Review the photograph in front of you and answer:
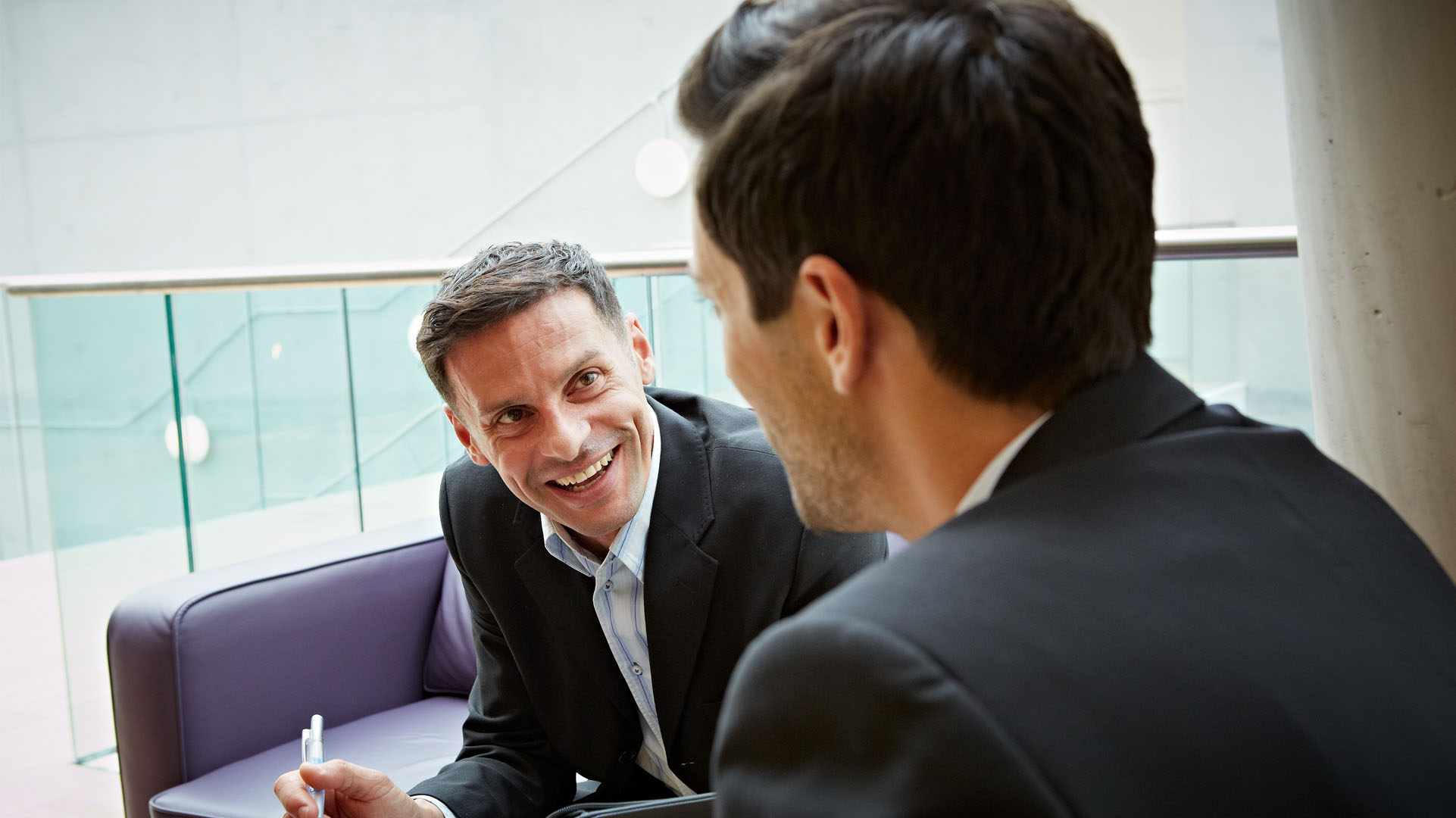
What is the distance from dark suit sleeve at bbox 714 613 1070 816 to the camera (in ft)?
1.50

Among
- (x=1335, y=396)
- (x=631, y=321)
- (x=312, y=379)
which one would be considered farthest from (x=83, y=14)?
(x=1335, y=396)

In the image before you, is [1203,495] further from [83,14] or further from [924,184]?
[83,14]

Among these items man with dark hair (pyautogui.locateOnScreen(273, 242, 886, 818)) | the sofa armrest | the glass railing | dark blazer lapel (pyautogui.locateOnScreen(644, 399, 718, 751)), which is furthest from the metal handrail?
dark blazer lapel (pyautogui.locateOnScreen(644, 399, 718, 751))

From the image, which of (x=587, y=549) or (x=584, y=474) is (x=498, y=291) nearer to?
(x=584, y=474)

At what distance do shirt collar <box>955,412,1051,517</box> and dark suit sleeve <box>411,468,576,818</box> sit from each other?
99 centimetres

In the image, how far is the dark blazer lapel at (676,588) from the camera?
1449mm

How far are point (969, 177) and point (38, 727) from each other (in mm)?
3321

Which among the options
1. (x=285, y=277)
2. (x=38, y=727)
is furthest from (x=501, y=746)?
(x=38, y=727)

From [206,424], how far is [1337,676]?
3676 millimetres

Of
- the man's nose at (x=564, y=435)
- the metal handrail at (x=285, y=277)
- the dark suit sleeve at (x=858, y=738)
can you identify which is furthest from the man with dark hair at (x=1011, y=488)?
the metal handrail at (x=285, y=277)

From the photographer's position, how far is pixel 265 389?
12.9 ft

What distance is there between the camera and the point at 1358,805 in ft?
1.63

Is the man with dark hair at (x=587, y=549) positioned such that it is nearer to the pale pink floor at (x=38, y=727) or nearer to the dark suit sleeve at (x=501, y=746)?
the dark suit sleeve at (x=501, y=746)

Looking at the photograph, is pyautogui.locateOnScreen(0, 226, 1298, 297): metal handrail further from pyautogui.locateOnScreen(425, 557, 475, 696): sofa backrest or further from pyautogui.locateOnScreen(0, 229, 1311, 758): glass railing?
pyautogui.locateOnScreen(425, 557, 475, 696): sofa backrest
